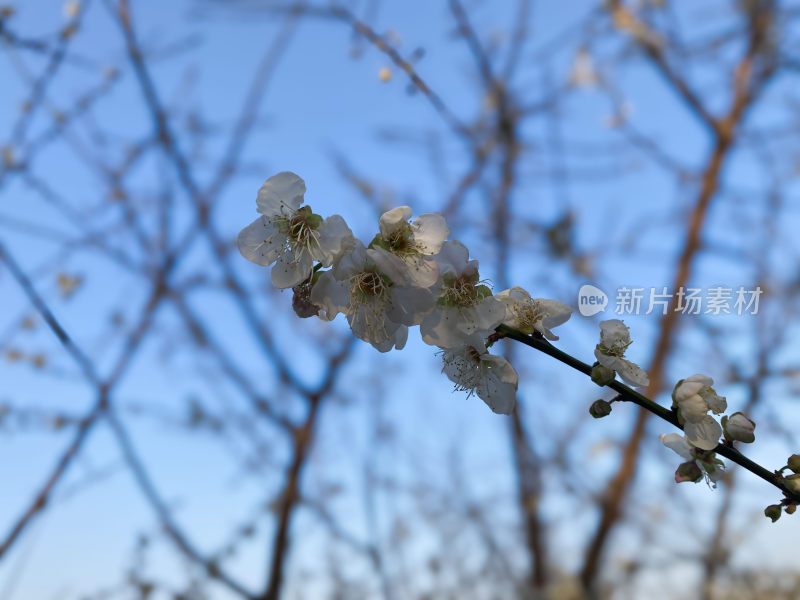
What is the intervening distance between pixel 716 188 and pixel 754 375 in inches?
37.7

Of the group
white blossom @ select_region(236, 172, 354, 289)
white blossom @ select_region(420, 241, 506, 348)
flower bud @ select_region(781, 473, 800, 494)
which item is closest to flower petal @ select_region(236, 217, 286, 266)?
white blossom @ select_region(236, 172, 354, 289)

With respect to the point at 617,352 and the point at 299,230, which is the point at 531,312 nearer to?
the point at 617,352

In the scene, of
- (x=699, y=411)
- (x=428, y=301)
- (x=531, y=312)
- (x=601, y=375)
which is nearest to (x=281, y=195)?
(x=428, y=301)

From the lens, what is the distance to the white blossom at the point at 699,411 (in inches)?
31.9

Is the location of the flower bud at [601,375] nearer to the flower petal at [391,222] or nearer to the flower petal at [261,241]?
the flower petal at [391,222]

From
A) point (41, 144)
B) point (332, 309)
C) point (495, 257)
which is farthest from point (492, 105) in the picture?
point (332, 309)

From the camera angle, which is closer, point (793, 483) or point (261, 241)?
point (793, 483)

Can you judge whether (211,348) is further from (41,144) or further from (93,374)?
(41,144)

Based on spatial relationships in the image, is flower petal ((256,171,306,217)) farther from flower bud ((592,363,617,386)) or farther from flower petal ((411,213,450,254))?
flower bud ((592,363,617,386))

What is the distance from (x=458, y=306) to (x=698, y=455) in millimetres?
409

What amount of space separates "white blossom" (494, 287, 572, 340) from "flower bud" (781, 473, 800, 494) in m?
0.34

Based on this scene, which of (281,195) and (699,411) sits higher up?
(281,195)

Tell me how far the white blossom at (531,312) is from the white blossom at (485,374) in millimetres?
64

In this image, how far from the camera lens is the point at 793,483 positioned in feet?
2.51
